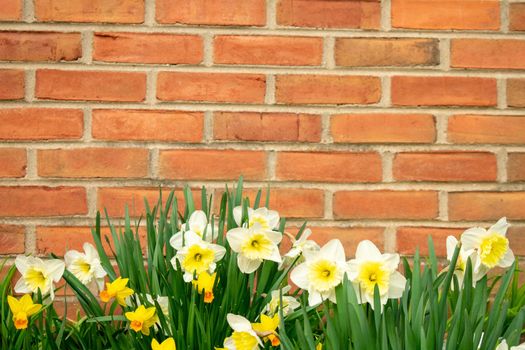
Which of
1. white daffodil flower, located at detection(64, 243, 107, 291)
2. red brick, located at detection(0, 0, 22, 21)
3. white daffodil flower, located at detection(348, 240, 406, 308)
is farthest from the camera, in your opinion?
red brick, located at detection(0, 0, 22, 21)

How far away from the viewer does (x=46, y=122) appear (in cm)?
171

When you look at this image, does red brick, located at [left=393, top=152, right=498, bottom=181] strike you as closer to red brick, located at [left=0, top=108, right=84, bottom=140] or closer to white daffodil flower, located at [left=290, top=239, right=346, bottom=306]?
white daffodil flower, located at [left=290, top=239, right=346, bottom=306]

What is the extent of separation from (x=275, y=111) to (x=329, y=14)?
11.6 inches

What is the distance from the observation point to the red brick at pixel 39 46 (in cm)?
171

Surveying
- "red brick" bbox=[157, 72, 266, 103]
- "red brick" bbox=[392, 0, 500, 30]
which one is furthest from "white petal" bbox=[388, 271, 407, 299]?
"red brick" bbox=[392, 0, 500, 30]

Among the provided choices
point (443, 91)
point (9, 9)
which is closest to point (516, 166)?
point (443, 91)

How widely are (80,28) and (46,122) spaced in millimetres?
259

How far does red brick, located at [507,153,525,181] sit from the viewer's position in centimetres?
178

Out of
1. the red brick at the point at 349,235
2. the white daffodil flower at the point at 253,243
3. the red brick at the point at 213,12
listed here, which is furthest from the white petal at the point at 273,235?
the red brick at the point at 213,12

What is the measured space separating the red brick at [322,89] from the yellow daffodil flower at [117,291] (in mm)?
691

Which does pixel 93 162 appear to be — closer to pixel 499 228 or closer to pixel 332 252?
pixel 332 252

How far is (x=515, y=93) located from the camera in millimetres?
1777

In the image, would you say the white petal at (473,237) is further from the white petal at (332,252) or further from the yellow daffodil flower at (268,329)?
the yellow daffodil flower at (268,329)

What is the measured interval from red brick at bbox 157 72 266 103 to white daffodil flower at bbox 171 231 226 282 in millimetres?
534
